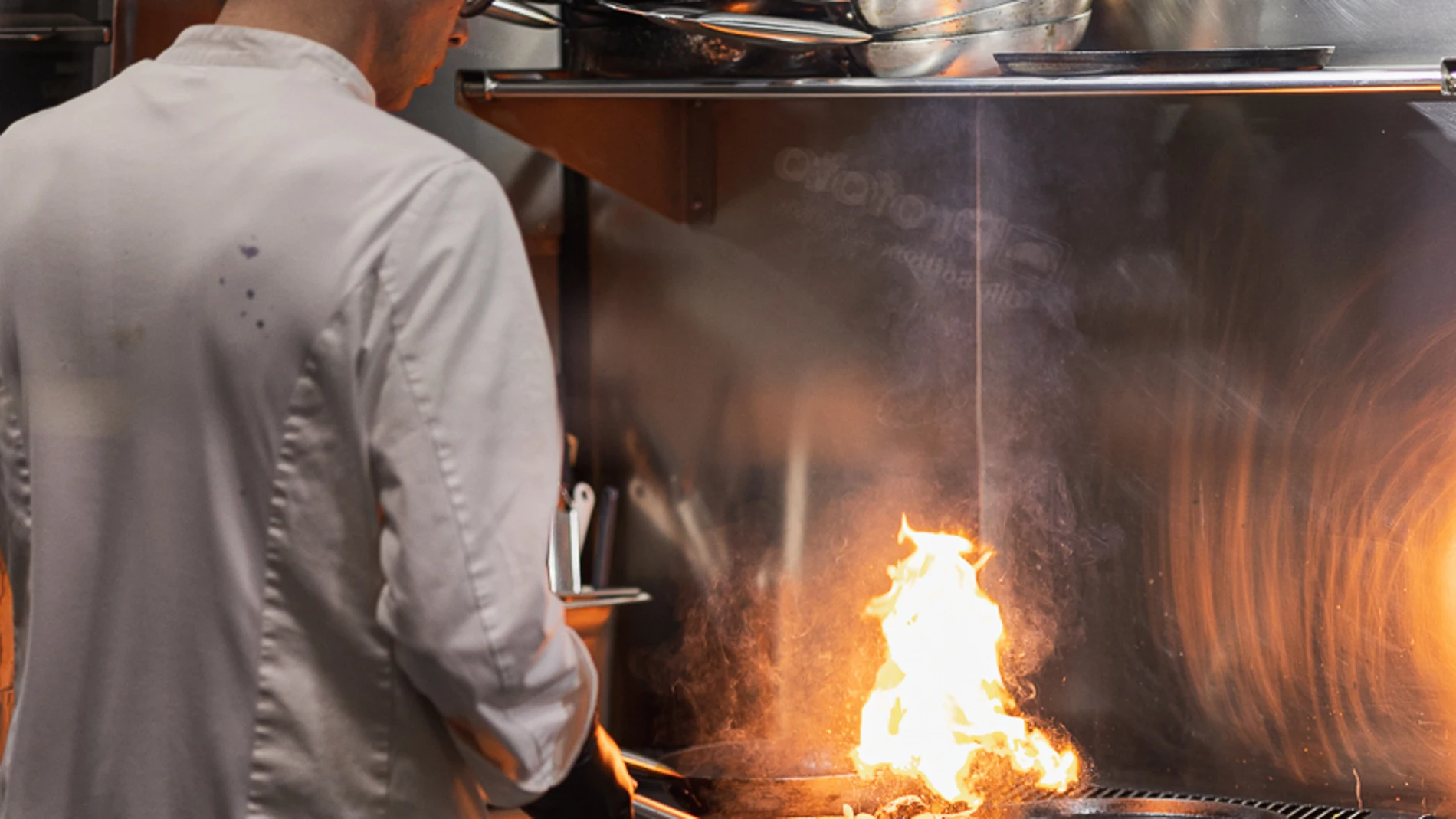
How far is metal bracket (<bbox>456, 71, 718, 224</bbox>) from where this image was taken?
1269 mm

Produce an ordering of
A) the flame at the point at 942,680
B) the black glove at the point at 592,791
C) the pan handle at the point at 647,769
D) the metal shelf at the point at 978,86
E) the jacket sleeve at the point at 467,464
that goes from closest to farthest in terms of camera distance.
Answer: the jacket sleeve at the point at 467,464 → the black glove at the point at 592,791 → the metal shelf at the point at 978,86 → the pan handle at the point at 647,769 → the flame at the point at 942,680

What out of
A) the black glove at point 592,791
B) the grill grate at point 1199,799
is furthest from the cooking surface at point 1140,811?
the black glove at point 592,791

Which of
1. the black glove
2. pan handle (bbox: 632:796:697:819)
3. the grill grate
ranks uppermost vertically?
the black glove

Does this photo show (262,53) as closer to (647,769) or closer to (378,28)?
(378,28)

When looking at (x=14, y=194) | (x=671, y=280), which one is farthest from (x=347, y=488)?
(x=671, y=280)

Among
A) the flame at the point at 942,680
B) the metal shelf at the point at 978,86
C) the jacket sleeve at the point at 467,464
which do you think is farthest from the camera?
the flame at the point at 942,680

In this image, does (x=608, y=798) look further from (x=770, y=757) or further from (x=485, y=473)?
(x=770, y=757)

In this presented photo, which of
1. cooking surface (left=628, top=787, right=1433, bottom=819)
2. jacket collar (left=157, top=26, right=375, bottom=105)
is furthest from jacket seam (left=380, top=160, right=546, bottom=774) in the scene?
cooking surface (left=628, top=787, right=1433, bottom=819)

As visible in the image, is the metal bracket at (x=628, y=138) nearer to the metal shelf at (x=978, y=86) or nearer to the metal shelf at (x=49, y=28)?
the metal shelf at (x=978, y=86)

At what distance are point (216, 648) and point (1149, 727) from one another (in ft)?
3.31

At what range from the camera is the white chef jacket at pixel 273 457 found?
61 centimetres

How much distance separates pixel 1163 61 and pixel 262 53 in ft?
2.39

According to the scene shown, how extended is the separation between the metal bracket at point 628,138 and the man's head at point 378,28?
49 cm

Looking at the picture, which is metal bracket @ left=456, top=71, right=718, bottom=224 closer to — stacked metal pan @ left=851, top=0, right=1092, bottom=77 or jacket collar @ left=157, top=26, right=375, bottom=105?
stacked metal pan @ left=851, top=0, right=1092, bottom=77
